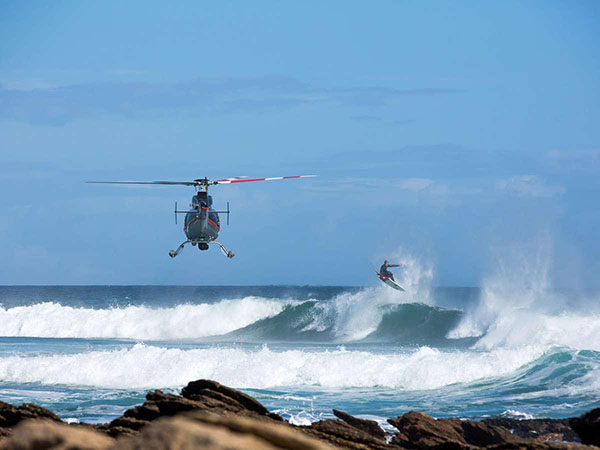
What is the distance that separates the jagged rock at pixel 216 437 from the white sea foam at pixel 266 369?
761 inches

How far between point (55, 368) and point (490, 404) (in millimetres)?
13639

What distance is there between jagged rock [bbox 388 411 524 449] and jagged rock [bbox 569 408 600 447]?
2071 millimetres

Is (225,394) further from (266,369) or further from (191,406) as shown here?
(266,369)

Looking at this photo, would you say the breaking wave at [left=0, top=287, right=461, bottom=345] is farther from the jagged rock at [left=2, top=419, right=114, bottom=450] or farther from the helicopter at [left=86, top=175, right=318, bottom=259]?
the jagged rock at [left=2, top=419, right=114, bottom=450]

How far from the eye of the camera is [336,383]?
77.2ft

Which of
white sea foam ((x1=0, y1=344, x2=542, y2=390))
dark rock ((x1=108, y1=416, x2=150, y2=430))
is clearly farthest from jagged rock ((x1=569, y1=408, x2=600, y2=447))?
white sea foam ((x1=0, y1=344, x2=542, y2=390))

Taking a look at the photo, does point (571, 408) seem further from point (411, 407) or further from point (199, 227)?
point (199, 227)

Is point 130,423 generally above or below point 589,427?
below

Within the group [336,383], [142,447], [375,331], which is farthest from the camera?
[375,331]

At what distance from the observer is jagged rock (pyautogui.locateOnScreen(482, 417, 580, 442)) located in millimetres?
13445

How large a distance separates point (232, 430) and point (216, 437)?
31 centimetres

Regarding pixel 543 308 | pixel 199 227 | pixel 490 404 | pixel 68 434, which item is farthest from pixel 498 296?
pixel 68 434

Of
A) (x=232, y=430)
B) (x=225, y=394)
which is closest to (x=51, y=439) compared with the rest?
(x=232, y=430)

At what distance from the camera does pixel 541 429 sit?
14039 millimetres
